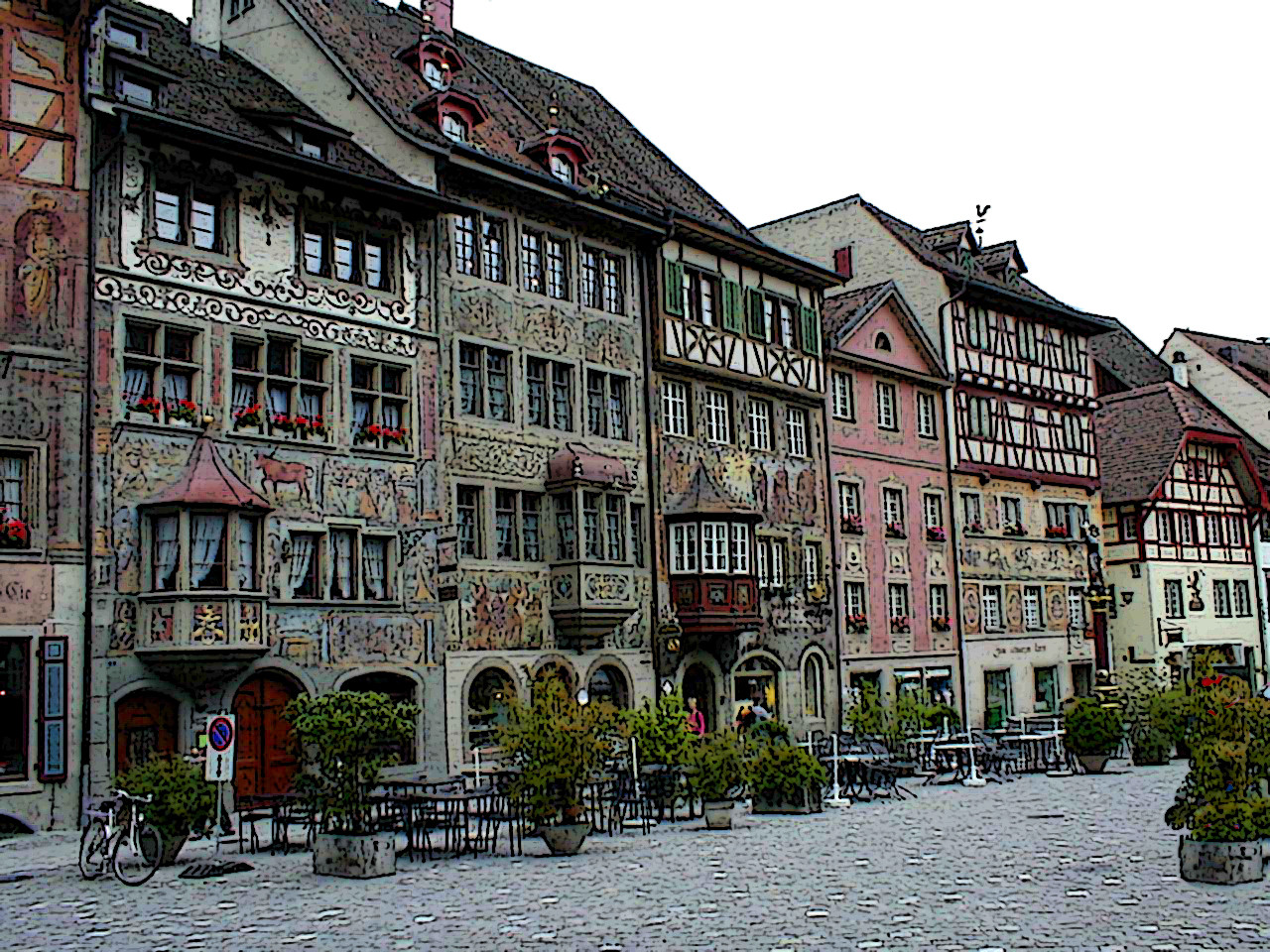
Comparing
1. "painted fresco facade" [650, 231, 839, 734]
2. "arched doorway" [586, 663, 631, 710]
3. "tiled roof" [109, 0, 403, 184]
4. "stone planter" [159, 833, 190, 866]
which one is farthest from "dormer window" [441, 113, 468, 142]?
"stone planter" [159, 833, 190, 866]

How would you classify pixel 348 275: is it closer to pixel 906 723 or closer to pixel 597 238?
pixel 597 238

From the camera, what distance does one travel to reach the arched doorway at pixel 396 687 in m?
24.7

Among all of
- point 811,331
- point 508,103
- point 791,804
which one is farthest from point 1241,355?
point 791,804

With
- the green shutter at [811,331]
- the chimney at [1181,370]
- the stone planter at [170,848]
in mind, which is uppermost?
the chimney at [1181,370]

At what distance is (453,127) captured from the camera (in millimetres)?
28469

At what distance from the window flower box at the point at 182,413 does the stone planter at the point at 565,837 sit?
883 centimetres

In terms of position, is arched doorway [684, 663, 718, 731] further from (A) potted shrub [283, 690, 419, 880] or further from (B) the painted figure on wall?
(A) potted shrub [283, 690, 419, 880]

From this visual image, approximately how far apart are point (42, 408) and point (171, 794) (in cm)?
709

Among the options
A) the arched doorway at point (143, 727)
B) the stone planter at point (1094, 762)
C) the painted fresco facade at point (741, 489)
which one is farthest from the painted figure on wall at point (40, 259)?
the stone planter at point (1094, 762)

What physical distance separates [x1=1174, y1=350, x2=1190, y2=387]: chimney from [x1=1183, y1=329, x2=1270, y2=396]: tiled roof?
0.80 m

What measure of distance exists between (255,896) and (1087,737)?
62.8 ft

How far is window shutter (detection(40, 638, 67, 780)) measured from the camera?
2052cm

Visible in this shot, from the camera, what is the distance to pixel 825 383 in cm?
3594

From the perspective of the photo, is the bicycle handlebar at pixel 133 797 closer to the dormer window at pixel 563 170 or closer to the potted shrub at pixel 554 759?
the potted shrub at pixel 554 759
